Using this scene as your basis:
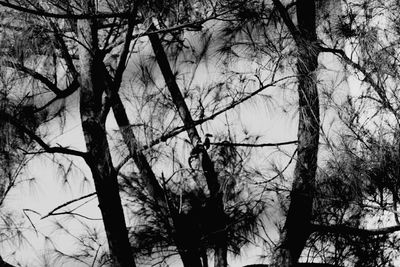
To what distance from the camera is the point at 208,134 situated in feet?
6.57

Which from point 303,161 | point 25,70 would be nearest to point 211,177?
point 303,161

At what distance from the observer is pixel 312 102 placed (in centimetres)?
202

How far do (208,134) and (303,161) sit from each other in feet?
0.91

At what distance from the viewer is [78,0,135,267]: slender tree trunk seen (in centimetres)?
185

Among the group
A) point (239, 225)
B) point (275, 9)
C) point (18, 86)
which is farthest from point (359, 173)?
point (18, 86)

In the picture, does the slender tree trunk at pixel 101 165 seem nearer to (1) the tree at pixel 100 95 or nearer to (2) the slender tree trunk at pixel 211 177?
(1) the tree at pixel 100 95

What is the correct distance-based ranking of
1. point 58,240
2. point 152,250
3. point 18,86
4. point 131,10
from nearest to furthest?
point 131,10, point 18,86, point 152,250, point 58,240

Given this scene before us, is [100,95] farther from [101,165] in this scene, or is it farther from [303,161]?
[303,161]

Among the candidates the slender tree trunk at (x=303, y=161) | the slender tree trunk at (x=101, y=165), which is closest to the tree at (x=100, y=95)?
→ the slender tree trunk at (x=101, y=165)

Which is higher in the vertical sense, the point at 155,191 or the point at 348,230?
the point at 155,191

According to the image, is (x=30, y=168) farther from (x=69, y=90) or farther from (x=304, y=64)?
(x=304, y=64)

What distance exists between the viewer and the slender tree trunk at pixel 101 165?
6.07ft

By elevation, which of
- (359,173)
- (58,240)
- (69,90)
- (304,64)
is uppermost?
(69,90)

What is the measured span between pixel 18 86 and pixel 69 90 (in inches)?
5.7
